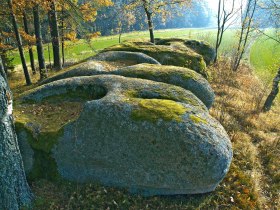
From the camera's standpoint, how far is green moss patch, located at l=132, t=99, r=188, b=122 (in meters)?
7.30

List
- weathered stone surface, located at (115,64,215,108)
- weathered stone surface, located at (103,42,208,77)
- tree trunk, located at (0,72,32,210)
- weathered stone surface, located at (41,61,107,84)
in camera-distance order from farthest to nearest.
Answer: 1. weathered stone surface, located at (103,42,208,77)
2. weathered stone surface, located at (41,61,107,84)
3. weathered stone surface, located at (115,64,215,108)
4. tree trunk, located at (0,72,32,210)

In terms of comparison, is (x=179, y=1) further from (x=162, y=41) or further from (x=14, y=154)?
(x=14, y=154)

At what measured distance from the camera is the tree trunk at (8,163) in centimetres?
561

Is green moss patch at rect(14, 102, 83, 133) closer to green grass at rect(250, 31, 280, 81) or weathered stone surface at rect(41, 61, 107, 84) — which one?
weathered stone surface at rect(41, 61, 107, 84)

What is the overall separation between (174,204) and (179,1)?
17863mm

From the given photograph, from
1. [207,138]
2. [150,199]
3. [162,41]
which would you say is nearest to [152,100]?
[207,138]

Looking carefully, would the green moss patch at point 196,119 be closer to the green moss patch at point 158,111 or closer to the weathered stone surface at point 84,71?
the green moss patch at point 158,111

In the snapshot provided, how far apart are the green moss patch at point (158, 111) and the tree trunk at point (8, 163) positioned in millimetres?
3020

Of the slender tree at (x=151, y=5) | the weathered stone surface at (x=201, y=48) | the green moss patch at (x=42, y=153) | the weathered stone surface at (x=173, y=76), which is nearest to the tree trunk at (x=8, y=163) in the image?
the green moss patch at (x=42, y=153)

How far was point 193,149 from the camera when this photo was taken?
6.78 meters

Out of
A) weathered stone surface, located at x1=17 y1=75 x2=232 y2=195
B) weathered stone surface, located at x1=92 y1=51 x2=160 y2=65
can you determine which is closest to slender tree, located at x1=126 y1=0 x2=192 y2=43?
weathered stone surface, located at x1=92 y1=51 x2=160 y2=65

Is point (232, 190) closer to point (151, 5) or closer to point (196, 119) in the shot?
point (196, 119)

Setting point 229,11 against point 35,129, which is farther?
point 229,11

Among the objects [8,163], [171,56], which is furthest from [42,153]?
[171,56]
